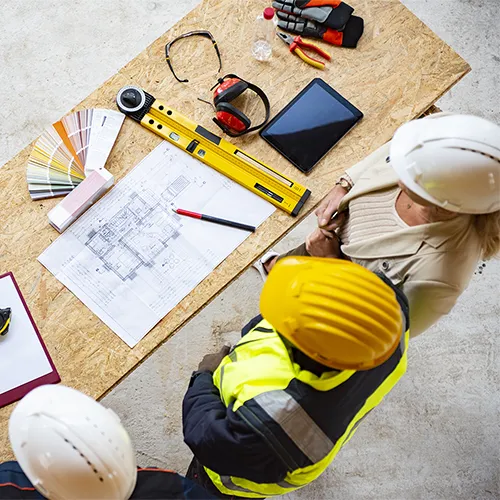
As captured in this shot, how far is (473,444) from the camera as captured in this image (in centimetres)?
275

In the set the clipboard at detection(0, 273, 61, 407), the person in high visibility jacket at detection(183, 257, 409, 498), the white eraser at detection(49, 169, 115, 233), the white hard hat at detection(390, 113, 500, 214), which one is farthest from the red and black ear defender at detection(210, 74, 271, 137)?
the clipboard at detection(0, 273, 61, 407)

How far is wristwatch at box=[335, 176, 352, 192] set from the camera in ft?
6.40

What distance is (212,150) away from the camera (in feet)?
6.52

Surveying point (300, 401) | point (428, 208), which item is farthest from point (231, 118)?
point (300, 401)

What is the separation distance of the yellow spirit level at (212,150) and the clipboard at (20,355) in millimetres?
678

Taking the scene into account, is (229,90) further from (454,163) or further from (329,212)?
(454,163)

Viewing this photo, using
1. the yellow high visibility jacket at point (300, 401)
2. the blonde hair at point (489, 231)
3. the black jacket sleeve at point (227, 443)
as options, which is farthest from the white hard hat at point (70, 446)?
the blonde hair at point (489, 231)

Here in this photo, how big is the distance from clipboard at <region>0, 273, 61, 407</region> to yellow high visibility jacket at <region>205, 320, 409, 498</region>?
23.5 inches

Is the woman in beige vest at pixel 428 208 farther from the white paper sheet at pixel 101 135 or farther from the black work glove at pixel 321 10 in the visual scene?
the white paper sheet at pixel 101 135

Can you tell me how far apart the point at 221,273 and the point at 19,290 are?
62 centimetres

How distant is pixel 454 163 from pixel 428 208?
0.21 metres

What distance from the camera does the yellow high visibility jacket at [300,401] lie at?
1400 mm

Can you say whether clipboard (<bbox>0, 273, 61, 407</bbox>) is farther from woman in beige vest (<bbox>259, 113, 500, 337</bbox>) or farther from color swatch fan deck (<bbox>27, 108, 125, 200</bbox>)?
woman in beige vest (<bbox>259, 113, 500, 337</bbox>)

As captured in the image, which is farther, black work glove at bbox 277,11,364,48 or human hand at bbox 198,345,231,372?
black work glove at bbox 277,11,364,48
